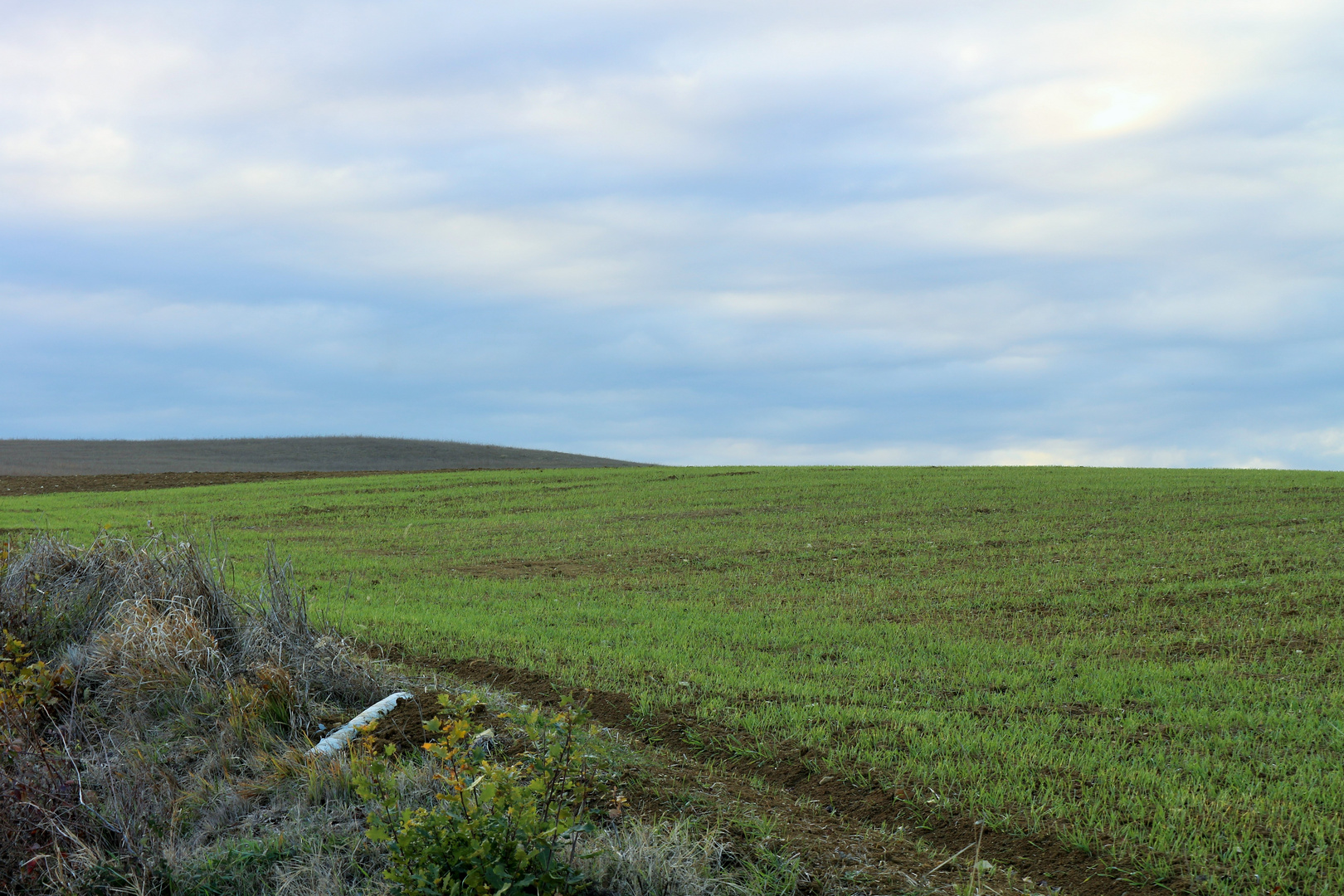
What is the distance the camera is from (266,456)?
49.5m

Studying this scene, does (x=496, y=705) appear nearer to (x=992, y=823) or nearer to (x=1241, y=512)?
(x=992, y=823)

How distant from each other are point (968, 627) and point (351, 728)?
6.95 meters

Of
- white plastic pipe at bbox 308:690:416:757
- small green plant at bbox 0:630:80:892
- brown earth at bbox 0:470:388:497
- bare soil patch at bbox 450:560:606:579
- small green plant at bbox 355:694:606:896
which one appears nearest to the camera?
small green plant at bbox 355:694:606:896

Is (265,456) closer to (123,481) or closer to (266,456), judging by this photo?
(266,456)

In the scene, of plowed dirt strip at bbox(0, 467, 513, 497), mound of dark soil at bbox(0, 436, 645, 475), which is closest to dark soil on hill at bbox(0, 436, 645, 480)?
mound of dark soil at bbox(0, 436, 645, 475)

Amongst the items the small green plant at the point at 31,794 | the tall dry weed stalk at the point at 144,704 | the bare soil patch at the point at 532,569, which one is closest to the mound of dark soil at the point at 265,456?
the bare soil patch at the point at 532,569

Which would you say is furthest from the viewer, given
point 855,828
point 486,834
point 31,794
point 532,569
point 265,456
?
point 265,456

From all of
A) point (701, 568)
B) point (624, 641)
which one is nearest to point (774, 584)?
point (701, 568)

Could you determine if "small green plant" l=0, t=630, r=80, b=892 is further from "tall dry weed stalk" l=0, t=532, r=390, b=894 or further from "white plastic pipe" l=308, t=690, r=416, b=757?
"white plastic pipe" l=308, t=690, r=416, b=757

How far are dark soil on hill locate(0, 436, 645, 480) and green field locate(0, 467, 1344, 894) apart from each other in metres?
21.1

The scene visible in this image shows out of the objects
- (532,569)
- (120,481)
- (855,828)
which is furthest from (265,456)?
(855,828)

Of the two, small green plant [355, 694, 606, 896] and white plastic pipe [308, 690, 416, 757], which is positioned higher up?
small green plant [355, 694, 606, 896]

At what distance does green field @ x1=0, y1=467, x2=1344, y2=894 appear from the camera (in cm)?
549

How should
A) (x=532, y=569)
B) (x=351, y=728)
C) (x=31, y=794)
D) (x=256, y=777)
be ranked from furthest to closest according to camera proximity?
(x=532, y=569)
(x=351, y=728)
(x=256, y=777)
(x=31, y=794)
